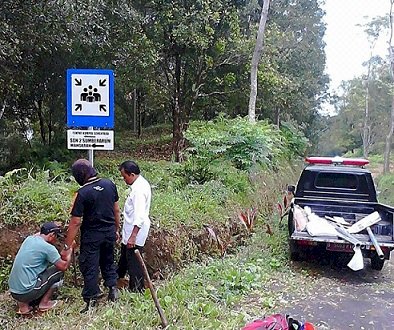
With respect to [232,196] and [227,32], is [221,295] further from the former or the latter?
[227,32]

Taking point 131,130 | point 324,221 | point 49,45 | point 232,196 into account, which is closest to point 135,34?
point 49,45

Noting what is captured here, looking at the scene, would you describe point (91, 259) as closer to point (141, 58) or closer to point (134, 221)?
point (134, 221)

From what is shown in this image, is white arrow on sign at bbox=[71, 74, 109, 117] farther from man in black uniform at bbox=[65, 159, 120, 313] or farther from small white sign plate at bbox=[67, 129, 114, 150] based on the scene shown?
man in black uniform at bbox=[65, 159, 120, 313]

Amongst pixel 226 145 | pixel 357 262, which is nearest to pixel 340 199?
pixel 357 262

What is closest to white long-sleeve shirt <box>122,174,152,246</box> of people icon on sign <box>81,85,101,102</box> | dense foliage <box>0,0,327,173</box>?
people icon on sign <box>81,85,101,102</box>

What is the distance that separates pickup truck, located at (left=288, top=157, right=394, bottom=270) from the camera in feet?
24.9

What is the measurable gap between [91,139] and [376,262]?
5.19 meters

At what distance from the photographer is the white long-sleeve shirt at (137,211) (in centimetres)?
525

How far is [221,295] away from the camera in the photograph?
228 inches

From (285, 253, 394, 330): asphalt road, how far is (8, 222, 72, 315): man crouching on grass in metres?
2.84

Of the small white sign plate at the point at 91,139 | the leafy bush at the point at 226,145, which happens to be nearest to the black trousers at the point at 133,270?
the small white sign plate at the point at 91,139

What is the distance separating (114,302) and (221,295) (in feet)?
4.67

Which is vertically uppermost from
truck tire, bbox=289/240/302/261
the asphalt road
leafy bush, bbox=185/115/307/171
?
leafy bush, bbox=185/115/307/171

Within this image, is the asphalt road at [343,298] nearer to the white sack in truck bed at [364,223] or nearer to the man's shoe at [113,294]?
the white sack in truck bed at [364,223]
